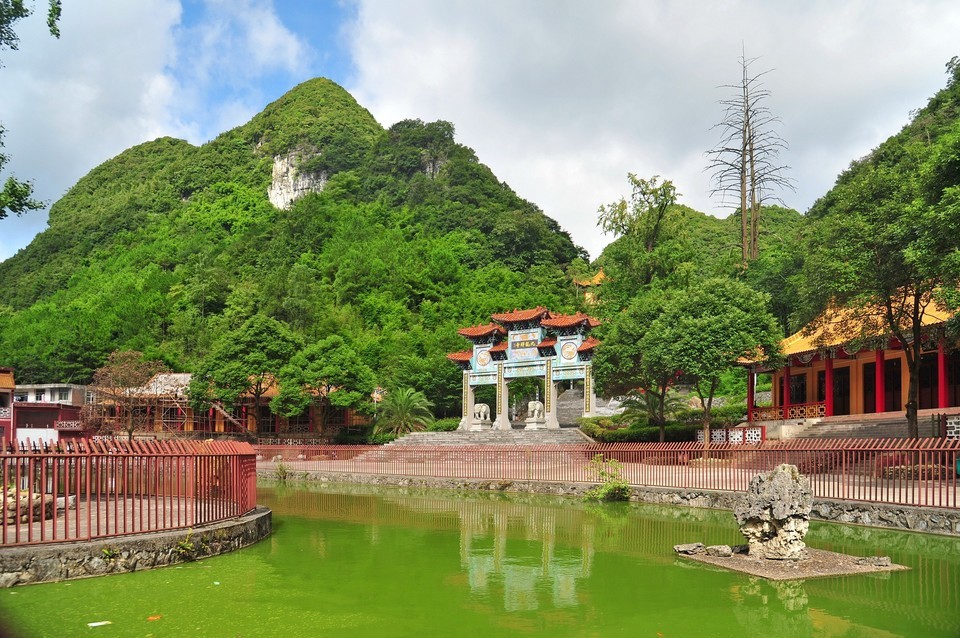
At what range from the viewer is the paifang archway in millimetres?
35156

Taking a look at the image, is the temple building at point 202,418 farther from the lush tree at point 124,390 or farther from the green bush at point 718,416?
the green bush at point 718,416

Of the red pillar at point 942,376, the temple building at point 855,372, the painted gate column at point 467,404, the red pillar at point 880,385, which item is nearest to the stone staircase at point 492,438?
the painted gate column at point 467,404

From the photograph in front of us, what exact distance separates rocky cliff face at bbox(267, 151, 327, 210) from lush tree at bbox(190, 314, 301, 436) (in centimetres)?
7389

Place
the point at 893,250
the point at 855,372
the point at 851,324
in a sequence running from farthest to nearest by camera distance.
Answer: the point at 855,372, the point at 851,324, the point at 893,250

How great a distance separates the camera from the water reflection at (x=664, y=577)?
294 inches

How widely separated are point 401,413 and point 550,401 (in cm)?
756

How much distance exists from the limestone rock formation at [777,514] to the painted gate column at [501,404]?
26285 mm

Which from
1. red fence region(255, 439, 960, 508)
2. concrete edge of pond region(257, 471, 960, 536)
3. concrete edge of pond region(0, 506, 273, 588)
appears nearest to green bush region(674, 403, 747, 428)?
red fence region(255, 439, 960, 508)

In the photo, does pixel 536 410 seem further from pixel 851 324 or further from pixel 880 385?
pixel 851 324

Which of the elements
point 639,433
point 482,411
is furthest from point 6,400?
point 639,433

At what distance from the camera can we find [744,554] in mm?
10703

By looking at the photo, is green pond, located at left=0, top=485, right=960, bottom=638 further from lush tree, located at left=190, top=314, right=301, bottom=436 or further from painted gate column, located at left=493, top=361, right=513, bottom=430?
lush tree, located at left=190, top=314, right=301, bottom=436

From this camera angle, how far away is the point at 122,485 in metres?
11.4

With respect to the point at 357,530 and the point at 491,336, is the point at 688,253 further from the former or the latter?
the point at 357,530
